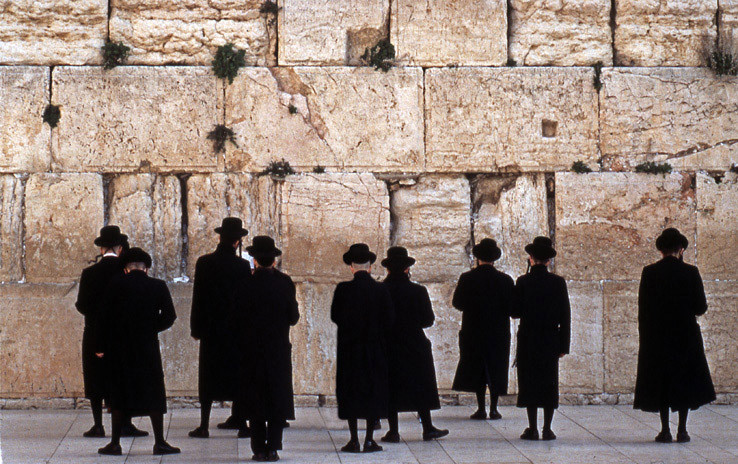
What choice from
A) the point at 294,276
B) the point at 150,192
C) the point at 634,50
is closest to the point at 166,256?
the point at 150,192

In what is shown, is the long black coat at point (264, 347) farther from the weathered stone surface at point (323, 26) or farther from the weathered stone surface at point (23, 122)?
the weathered stone surface at point (23, 122)

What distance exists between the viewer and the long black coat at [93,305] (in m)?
7.97

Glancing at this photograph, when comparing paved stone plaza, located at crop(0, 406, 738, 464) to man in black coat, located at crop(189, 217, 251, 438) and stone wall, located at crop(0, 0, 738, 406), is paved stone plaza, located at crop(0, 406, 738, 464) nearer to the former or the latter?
man in black coat, located at crop(189, 217, 251, 438)

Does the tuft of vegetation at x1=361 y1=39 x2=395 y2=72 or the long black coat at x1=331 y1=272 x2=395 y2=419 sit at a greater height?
the tuft of vegetation at x1=361 y1=39 x2=395 y2=72

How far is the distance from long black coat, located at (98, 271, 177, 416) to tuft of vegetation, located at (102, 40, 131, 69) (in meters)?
3.00

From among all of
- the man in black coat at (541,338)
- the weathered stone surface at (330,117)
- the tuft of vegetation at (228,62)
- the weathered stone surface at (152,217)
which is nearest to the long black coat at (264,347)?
the man in black coat at (541,338)

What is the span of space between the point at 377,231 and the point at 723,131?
3.53 meters

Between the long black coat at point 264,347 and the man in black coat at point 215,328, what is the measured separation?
0.90 metres

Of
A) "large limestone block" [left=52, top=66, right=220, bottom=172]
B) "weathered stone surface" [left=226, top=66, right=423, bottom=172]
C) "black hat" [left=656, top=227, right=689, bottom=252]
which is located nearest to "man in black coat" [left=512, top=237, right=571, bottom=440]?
"black hat" [left=656, top=227, right=689, bottom=252]

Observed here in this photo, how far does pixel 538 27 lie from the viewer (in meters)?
9.95

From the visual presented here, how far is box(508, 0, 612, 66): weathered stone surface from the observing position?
32.6 feet

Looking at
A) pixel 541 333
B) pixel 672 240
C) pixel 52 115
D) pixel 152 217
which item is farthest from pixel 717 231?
pixel 52 115

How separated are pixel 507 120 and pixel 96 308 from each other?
4.28 m

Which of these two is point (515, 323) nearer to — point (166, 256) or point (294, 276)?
point (294, 276)
